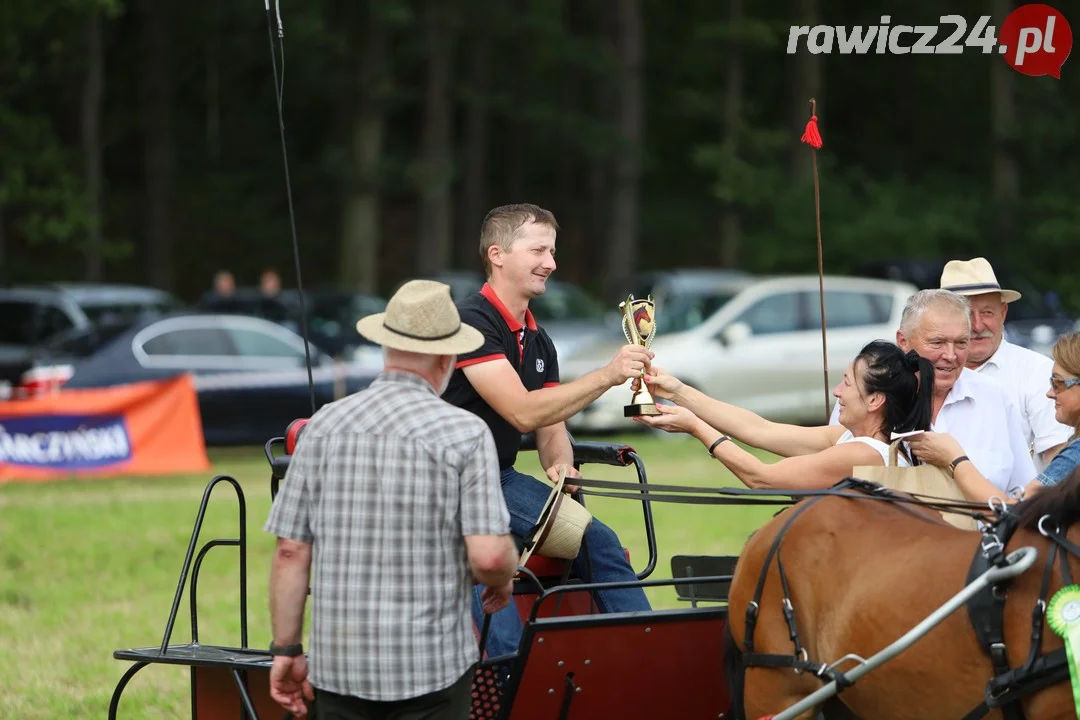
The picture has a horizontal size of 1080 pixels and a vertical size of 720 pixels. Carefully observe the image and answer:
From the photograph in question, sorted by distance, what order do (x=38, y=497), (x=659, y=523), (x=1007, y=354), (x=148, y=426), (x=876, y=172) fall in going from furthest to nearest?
(x=876, y=172) → (x=148, y=426) → (x=38, y=497) → (x=659, y=523) → (x=1007, y=354)

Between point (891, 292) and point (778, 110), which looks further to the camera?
point (778, 110)

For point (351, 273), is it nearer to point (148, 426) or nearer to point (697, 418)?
point (148, 426)

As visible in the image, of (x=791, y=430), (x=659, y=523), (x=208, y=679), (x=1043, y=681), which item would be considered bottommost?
(x=659, y=523)

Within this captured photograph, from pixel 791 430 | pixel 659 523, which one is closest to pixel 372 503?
pixel 791 430

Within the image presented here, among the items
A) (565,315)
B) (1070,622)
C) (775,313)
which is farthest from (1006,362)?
(565,315)

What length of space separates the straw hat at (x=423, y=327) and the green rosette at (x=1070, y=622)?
1.61 metres

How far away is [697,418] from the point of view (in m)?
5.16

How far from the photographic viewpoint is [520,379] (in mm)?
5148

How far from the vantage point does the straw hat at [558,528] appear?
497 centimetres

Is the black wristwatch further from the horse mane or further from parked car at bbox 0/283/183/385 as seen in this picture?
parked car at bbox 0/283/183/385

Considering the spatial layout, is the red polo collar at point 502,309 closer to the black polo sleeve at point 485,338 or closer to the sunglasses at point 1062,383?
the black polo sleeve at point 485,338

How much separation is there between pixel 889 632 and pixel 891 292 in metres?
14.6

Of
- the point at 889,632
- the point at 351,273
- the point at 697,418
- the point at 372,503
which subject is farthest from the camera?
the point at 351,273

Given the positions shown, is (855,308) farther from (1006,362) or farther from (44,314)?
(1006,362)
